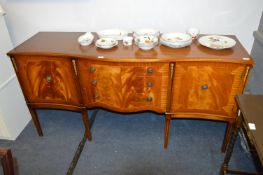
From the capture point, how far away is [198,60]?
1.37 m

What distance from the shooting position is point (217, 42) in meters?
1.56

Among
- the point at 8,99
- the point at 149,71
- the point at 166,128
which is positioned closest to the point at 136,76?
the point at 149,71

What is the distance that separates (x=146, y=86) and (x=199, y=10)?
2.67ft

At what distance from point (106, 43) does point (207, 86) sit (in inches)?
29.7

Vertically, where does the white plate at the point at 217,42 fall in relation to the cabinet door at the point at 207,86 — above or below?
above

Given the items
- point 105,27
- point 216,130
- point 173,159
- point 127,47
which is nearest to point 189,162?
point 173,159

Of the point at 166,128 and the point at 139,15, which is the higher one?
the point at 139,15

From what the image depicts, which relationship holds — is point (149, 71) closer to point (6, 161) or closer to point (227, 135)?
point (227, 135)

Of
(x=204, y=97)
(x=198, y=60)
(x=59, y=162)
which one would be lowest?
(x=59, y=162)

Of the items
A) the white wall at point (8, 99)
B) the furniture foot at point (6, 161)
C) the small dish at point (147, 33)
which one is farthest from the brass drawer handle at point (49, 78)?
the furniture foot at point (6, 161)

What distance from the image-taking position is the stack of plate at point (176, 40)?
1.52m

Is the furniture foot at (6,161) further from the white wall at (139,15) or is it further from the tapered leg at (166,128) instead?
the white wall at (139,15)

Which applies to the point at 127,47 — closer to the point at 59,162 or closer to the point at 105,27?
the point at 105,27

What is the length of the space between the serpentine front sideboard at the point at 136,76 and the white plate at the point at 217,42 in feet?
0.10
